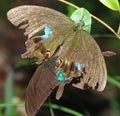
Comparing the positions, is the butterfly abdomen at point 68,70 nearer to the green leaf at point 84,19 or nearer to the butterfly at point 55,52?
the butterfly at point 55,52

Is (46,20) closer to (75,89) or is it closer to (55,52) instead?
(55,52)

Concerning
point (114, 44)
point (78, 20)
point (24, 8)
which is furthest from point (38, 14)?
point (114, 44)

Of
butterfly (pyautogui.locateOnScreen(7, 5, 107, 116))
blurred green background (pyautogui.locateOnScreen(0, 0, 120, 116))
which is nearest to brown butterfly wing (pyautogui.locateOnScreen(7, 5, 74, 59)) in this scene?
butterfly (pyautogui.locateOnScreen(7, 5, 107, 116))

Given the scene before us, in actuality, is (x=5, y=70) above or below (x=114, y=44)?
below

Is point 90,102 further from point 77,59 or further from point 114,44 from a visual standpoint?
point 77,59

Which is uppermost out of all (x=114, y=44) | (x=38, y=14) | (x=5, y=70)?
(x=38, y=14)

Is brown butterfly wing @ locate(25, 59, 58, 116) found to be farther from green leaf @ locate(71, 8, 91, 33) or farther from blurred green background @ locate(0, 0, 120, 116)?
blurred green background @ locate(0, 0, 120, 116)

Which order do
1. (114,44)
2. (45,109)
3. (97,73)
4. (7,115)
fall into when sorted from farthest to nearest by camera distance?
(114,44)
(45,109)
(7,115)
(97,73)
